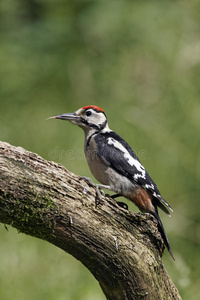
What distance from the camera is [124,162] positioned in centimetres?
295

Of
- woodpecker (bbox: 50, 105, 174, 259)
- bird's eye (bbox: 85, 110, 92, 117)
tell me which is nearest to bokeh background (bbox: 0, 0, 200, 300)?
woodpecker (bbox: 50, 105, 174, 259)

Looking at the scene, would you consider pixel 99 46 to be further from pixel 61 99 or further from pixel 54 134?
pixel 54 134

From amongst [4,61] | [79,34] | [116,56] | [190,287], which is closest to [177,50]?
[116,56]

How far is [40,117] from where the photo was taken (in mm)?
5359

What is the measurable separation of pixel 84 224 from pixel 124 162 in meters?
0.84

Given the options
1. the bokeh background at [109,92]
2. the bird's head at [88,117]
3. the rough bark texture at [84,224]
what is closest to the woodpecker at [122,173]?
the bird's head at [88,117]

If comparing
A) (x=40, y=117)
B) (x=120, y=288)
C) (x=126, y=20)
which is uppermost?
(x=126, y=20)

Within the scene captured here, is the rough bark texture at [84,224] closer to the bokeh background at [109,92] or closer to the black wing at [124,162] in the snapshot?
the black wing at [124,162]

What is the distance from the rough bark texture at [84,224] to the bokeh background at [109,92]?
1648mm

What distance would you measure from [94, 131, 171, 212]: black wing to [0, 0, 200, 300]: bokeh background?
1.43 meters

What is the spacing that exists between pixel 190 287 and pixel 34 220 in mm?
2585

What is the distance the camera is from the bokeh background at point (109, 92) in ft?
15.0

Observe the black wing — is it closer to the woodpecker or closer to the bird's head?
the woodpecker

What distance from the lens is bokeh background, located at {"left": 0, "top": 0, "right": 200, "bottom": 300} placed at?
15.0 ft
